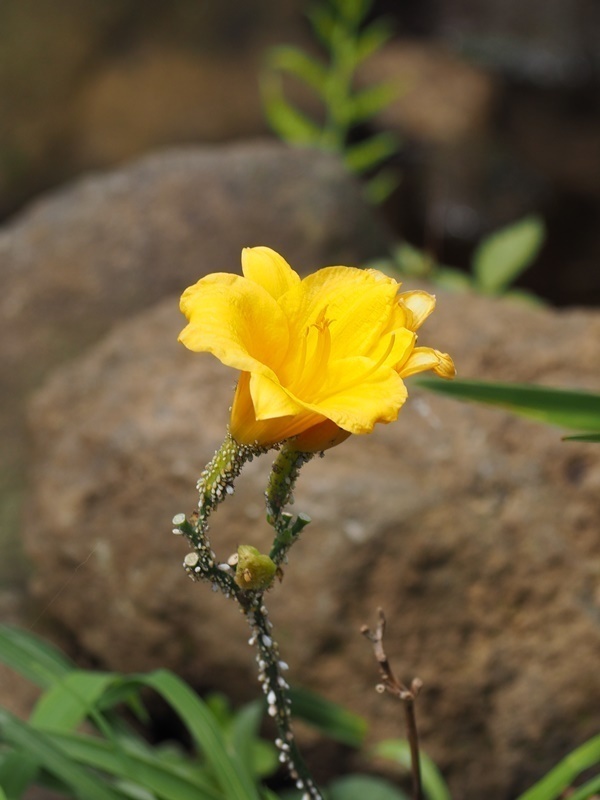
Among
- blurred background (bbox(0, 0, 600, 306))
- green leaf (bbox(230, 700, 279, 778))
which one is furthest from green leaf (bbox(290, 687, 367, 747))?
blurred background (bbox(0, 0, 600, 306))

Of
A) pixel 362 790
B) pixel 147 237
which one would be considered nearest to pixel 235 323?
pixel 362 790

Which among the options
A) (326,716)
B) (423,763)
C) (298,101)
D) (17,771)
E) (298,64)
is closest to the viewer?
(17,771)

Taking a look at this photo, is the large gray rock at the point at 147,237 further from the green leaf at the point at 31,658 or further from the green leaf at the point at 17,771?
the green leaf at the point at 17,771

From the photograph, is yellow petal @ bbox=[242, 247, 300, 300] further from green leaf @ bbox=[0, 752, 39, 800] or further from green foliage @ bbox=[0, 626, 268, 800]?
green leaf @ bbox=[0, 752, 39, 800]

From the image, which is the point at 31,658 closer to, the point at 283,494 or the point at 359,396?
the point at 283,494

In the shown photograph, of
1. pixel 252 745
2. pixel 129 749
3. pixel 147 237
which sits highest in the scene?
pixel 147 237
